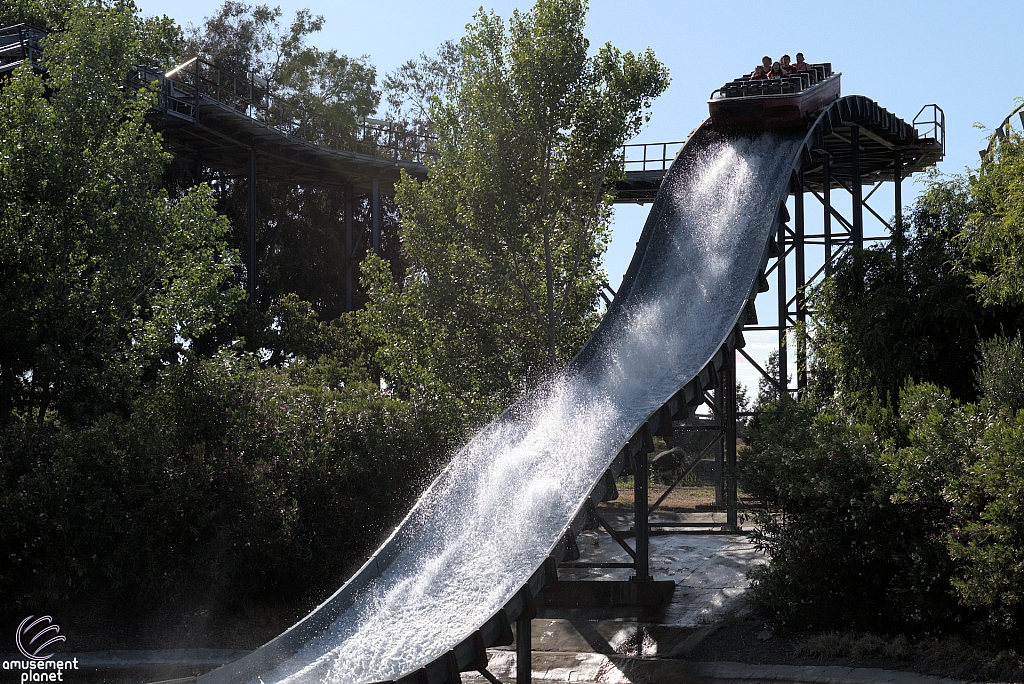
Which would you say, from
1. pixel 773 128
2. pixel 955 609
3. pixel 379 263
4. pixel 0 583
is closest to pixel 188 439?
pixel 0 583

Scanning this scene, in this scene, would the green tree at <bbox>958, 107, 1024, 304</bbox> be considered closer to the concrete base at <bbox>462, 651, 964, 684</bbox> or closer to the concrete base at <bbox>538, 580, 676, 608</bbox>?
the concrete base at <bbox>538, 580, 676, 608</bbox>

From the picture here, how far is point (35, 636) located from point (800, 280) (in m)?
17.1

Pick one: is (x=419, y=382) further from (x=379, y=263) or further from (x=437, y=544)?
(x=437, y=544)

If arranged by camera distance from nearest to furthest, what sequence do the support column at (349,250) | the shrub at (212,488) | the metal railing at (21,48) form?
the shrub at (212,488) < the metal railing at (21,48) < the support column at (349,250)

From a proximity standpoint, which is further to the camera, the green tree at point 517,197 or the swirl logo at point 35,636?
the green tree at point 517,197

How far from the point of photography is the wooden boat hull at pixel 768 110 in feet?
65.8

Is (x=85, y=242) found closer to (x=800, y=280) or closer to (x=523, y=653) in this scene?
(x=523, y=653)

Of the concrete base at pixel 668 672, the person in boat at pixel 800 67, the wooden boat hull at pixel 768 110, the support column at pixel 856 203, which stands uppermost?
the person in boat at pixel 800 67

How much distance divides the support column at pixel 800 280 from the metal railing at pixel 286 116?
15.4 meters

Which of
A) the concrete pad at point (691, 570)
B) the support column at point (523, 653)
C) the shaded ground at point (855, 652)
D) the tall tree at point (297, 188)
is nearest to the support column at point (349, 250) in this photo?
the tall tree at point (297, 188)

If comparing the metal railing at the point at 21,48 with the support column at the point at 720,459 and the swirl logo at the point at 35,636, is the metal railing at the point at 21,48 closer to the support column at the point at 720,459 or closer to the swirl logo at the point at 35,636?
the swirl logo at the point at 35,636

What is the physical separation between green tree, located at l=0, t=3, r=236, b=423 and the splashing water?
269 inches

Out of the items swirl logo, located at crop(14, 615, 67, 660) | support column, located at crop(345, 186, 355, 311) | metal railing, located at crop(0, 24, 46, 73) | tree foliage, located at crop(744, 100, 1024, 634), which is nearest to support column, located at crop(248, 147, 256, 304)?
support column, located at crop(345, 186, 355, 311)

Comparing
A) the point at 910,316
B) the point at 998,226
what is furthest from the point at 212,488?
the point at 998,226
